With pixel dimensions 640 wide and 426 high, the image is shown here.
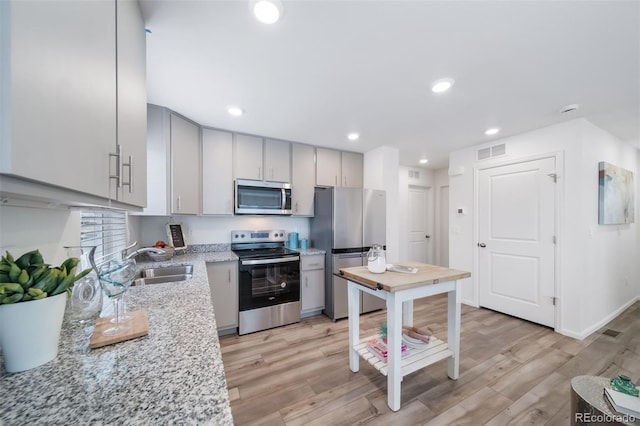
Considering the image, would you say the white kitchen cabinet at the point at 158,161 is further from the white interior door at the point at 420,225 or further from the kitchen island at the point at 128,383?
the white interior door at the point at 420,225

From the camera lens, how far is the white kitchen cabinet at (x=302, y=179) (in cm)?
320

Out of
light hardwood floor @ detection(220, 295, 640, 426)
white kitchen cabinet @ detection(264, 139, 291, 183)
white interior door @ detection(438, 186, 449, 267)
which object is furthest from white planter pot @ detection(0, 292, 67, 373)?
white interior door @ detection(438, 186, 449, 267)

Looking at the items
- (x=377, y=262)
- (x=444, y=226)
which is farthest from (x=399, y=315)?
(x=444, y=226)

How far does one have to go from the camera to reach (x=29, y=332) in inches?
24.3

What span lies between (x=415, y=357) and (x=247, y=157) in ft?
8.81

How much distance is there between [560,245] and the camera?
2631 millimetres

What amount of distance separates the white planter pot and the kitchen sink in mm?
1183

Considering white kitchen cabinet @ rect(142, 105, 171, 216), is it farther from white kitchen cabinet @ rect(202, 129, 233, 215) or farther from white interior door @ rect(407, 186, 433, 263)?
white interior door @ rect(407, 186, 433, 263)

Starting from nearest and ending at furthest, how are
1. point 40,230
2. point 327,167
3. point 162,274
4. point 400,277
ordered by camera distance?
point 40,230
point 400,277
point 162,274
point 327,167

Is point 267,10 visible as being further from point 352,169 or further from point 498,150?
point 498,150

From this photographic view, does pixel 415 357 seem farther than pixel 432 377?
No

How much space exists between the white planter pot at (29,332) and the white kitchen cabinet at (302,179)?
2574mm

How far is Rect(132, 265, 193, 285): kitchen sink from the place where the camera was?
192 centimetres

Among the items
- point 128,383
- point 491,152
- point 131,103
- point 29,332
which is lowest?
point 128,383
